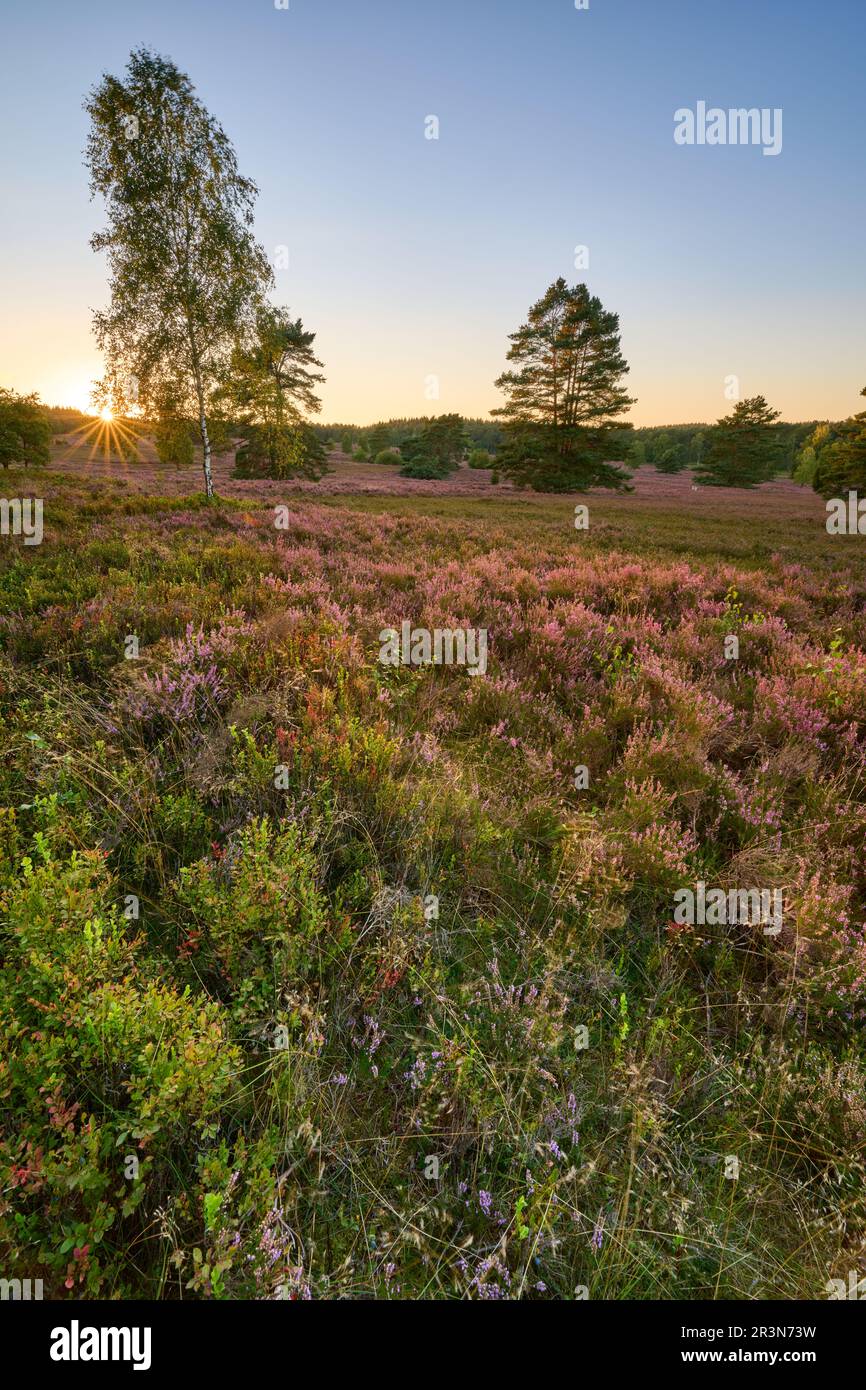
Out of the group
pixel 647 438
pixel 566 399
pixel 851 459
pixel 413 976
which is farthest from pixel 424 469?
pixel 647 438

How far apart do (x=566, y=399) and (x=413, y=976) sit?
166ft

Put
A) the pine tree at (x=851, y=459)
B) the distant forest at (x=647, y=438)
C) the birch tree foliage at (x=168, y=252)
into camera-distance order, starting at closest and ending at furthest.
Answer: the birch tree foliage at (x=168, y=252) → the pine tree at (x=851, y=459) → the distant forest at (x=647, y=438)

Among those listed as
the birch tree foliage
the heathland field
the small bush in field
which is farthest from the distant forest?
the heathland field

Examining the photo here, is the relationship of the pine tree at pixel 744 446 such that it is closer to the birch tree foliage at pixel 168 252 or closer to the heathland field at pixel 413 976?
the birch tree foliage at pixel 168 252

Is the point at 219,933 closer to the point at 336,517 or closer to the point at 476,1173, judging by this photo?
the point at 476,1173

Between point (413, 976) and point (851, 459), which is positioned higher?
point (851, 459)

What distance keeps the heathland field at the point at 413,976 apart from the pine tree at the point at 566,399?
4360cm

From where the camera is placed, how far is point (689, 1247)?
153 centimetres

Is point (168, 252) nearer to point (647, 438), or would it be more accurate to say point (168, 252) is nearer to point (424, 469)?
point (424, 469)

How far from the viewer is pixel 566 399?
1725 inches

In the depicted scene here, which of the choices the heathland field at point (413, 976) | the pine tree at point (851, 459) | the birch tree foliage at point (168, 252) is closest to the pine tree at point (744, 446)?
the pine tree at point (851, 459)

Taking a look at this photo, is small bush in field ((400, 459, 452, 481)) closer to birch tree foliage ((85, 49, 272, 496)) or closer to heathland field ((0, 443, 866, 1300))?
birch tree foliage ((85, 49, 272, 496))

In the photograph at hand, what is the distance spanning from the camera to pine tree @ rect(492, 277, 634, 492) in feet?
137

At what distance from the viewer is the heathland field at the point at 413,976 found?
148cm
